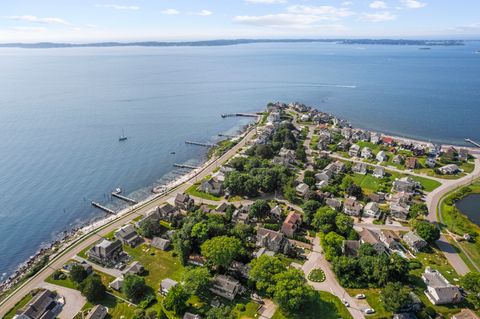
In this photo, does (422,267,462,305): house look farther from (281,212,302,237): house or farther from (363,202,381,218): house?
(281,212,302,237): house

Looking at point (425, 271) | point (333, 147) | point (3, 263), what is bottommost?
point (3, 263)

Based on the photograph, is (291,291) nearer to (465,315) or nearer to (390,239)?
(465,315)

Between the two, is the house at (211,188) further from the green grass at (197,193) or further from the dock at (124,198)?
the dock at (124,198)

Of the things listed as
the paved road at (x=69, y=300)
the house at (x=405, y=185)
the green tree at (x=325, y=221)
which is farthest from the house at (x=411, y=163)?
the paved road at (x=69, y=300)

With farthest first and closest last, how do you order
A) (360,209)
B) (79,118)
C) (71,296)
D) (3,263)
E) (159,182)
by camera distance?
(79,118), (159,182), (360,209), (3,263), (71,296)

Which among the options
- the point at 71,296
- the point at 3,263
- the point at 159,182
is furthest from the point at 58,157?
the point at 71,296

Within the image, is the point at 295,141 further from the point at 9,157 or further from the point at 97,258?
the point at 9,157
